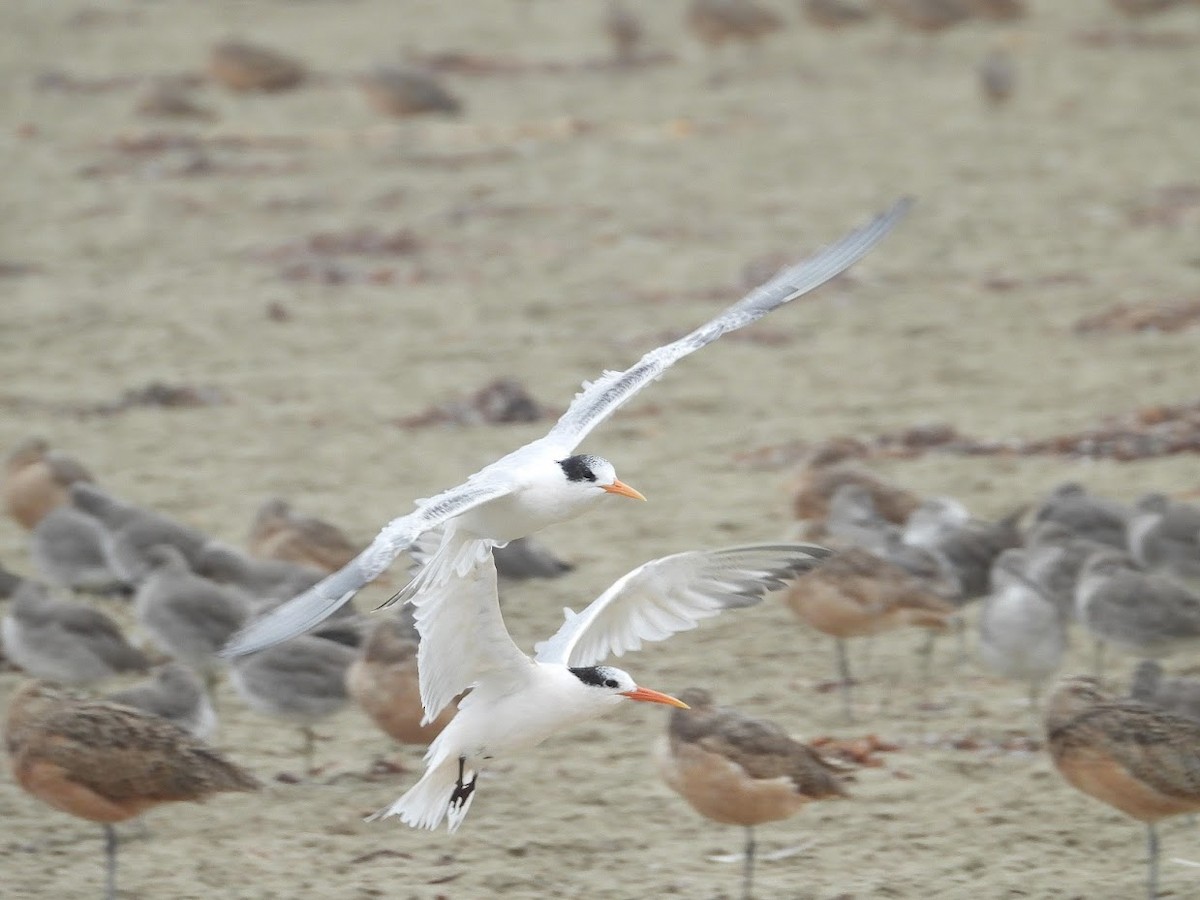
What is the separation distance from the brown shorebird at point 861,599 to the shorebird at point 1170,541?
1.19m

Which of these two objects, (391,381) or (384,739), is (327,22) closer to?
(391,381)

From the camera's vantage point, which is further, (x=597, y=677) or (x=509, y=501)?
(x=597, y=677)

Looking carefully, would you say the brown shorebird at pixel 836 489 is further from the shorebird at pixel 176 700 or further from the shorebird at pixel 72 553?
the shorebird at pixel 176 700

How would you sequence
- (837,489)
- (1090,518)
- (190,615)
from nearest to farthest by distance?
(190,615) < (1090,518) < (837,489)

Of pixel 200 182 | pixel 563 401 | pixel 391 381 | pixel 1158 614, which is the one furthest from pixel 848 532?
pixel 200 182

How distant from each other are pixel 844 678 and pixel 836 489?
200 cm

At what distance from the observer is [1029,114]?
20.8 m

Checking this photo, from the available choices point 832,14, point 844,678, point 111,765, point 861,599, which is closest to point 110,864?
point 111,765

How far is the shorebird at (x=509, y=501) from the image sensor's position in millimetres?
5605

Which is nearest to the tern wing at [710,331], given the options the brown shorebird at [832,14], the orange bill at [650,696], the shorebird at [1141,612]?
the orange bill at [650,696]

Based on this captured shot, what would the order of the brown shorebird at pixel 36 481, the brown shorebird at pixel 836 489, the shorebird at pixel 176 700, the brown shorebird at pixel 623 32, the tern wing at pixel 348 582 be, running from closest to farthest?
1. the tern wing at pixel 348 582
2. the shorebird at pixel 176 700
3. the brown shorebird at pixel 836 489
4. the brown shorebird at pixel 36 481
5. the brown shorebird at pixel 623 32

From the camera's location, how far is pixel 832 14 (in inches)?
973

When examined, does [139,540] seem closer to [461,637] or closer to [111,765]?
[111,765]

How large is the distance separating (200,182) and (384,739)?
40.3ft
